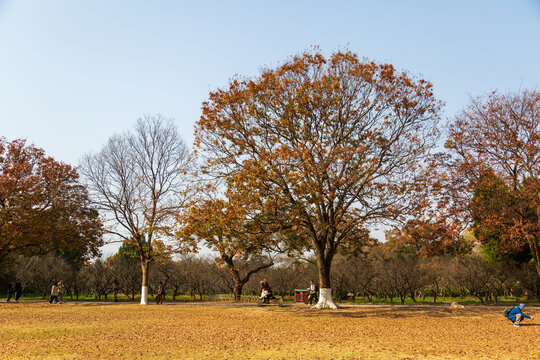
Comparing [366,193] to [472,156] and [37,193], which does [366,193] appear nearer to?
[472,156]

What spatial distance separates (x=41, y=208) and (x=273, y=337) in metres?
21.5

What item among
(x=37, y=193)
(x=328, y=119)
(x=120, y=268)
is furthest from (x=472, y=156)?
(x=120, y=268)

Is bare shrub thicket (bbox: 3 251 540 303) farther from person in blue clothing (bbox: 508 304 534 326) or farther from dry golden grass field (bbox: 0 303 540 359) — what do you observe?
person in blue clothing (bbox: 508 304 534 326)

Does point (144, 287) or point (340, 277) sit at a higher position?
point (340, 277)

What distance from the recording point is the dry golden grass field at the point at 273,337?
8.95 meters

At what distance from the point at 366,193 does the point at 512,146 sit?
7787 mm

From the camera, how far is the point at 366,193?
19.0 meters

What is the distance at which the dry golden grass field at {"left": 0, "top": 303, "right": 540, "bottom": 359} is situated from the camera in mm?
8945

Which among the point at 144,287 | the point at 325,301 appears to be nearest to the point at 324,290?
the point at 325,301

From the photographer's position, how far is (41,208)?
88.4 ft

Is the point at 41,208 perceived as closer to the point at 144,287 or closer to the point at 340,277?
the point at 144,287

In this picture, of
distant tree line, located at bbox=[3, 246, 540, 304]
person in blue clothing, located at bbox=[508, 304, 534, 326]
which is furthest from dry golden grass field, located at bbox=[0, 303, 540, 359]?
distant tree line, located at bbox=[3, 246, 540, 304]

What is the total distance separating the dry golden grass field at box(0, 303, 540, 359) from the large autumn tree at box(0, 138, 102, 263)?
A: 10685mm

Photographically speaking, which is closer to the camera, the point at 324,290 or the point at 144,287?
the point at 324,290
